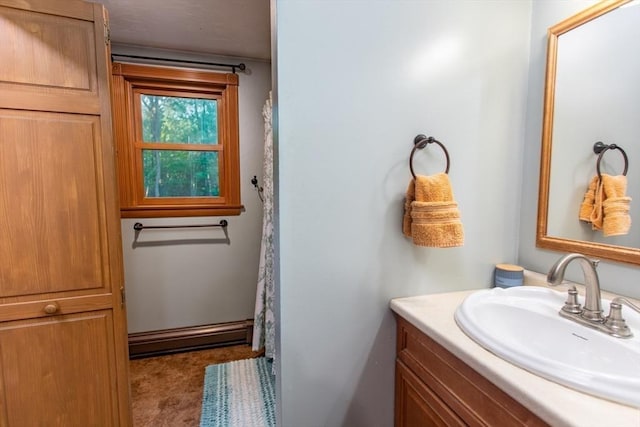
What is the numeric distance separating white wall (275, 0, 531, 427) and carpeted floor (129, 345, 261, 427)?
3.36 ft

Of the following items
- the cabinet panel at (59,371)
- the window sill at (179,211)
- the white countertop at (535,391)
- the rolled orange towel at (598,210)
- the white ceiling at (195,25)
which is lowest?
the cabinet panel at (59,371)

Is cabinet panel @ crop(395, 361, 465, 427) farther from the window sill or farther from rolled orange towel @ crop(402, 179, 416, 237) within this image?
the window sill

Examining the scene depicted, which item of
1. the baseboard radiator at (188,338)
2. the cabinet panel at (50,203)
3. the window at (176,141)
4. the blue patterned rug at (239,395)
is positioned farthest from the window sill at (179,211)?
the blue patterned rug at (239,395)

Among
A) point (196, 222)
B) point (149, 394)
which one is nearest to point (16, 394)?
point (149, 394)

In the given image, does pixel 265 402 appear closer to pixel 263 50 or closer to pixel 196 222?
pixel 196 222

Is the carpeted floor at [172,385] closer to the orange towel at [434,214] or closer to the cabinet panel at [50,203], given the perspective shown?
the cabinet panel at [50,203]

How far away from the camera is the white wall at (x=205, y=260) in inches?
86.7

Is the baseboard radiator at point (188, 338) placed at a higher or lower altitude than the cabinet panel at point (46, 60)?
lower

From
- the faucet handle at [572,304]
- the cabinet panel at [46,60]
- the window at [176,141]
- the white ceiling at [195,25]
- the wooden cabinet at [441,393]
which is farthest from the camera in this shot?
the window at [176,141]

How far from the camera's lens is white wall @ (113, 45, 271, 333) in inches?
86.7

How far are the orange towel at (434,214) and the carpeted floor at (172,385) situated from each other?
61.6 inches

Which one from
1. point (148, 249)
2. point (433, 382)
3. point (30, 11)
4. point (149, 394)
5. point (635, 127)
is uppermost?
point (30, 11)

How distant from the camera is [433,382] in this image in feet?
2.92

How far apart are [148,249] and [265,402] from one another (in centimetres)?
133
